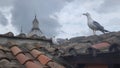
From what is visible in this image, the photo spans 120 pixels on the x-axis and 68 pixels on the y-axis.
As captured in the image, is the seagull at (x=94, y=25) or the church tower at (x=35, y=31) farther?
the church tower at (x=35, y=31)

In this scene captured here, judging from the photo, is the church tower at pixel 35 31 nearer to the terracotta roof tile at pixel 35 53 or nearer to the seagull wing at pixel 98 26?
the seagull wing at pixel 98 26

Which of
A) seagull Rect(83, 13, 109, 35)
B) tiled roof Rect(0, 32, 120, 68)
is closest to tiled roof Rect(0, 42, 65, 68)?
tiled roof Rect(0, 32, 120, 68)

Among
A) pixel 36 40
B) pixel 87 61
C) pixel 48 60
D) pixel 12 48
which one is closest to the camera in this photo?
pixel 87 61

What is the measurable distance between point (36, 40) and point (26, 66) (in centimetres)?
234

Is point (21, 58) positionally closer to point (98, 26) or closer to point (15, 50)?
point (15, 50)

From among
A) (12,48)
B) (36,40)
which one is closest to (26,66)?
(12,48)

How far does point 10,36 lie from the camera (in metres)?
7.41

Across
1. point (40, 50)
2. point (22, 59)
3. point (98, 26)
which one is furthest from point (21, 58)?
point (98, 26)

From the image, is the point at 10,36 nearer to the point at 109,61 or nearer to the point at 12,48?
the point at 12,48

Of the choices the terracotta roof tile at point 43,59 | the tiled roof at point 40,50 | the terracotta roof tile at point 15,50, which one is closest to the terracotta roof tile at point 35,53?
the tiled roof at point 40,50

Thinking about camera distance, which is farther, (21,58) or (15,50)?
(15,50)

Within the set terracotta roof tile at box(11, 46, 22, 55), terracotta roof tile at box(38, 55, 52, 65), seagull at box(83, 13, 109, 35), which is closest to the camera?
terracotta roof tile at box(38, 55, 52, 65)

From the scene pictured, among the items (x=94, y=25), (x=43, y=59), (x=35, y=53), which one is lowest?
(x=43, y=59)

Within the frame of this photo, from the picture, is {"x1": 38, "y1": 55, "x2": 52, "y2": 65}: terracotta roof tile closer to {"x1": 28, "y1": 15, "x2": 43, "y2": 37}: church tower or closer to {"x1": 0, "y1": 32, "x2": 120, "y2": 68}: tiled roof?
{"x1": 0, "y1": 32, "x2": 120, "y2": 68}: tiled roof
